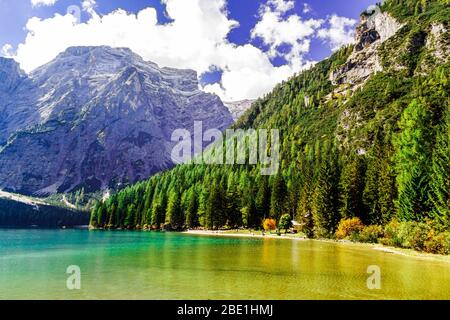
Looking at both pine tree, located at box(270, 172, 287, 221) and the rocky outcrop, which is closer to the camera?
pine tree, located at box(270, 172, 287, 221)

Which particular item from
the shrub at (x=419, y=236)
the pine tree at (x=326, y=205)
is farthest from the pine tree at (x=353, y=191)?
the shrub at (x=419, y=236)

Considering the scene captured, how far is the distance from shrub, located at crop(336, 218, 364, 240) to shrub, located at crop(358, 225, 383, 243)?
11.4 ft

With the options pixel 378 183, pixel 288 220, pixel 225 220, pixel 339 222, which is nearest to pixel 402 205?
pixel 378 183

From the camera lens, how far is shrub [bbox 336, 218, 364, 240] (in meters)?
74.1

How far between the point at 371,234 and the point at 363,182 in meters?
18.1

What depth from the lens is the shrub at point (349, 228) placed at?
74.1 meters

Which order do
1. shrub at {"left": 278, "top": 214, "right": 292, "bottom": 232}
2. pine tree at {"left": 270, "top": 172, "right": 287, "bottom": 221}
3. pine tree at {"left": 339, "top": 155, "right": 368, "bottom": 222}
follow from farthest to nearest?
pine tree at {"left": 270, "top": 172, "right": 287, "bottom": 221}
shrub at {"left": 278, "top": 214, "right": 292, "bottom": 232}
pine tree at {"left": 339, "top": 155, "right": 368, "bottom": 222}

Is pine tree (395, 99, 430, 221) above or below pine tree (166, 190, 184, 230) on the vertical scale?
above

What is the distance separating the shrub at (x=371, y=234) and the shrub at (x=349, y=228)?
11.4 ft

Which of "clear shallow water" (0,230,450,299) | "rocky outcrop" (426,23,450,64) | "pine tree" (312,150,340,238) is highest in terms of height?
"rocky outcrop" (426,23,450,64)

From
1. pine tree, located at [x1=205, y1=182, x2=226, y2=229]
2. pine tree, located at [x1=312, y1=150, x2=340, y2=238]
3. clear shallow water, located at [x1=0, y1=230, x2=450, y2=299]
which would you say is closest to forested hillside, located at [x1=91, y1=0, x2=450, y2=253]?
pine tree, located at [x1=312, y1=150, x2=340, y2=238]

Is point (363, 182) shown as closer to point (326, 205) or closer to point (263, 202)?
point (326, 205)

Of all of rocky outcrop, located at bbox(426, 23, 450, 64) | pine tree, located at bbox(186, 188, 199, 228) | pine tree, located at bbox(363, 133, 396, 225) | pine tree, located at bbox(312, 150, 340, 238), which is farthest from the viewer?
rocky outcrop, located at bbox(426, 23, 450, 64)

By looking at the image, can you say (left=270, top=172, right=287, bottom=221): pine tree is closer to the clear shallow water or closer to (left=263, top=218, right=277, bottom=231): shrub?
(left=263, top=218, right=277, bottom=231): shrub
